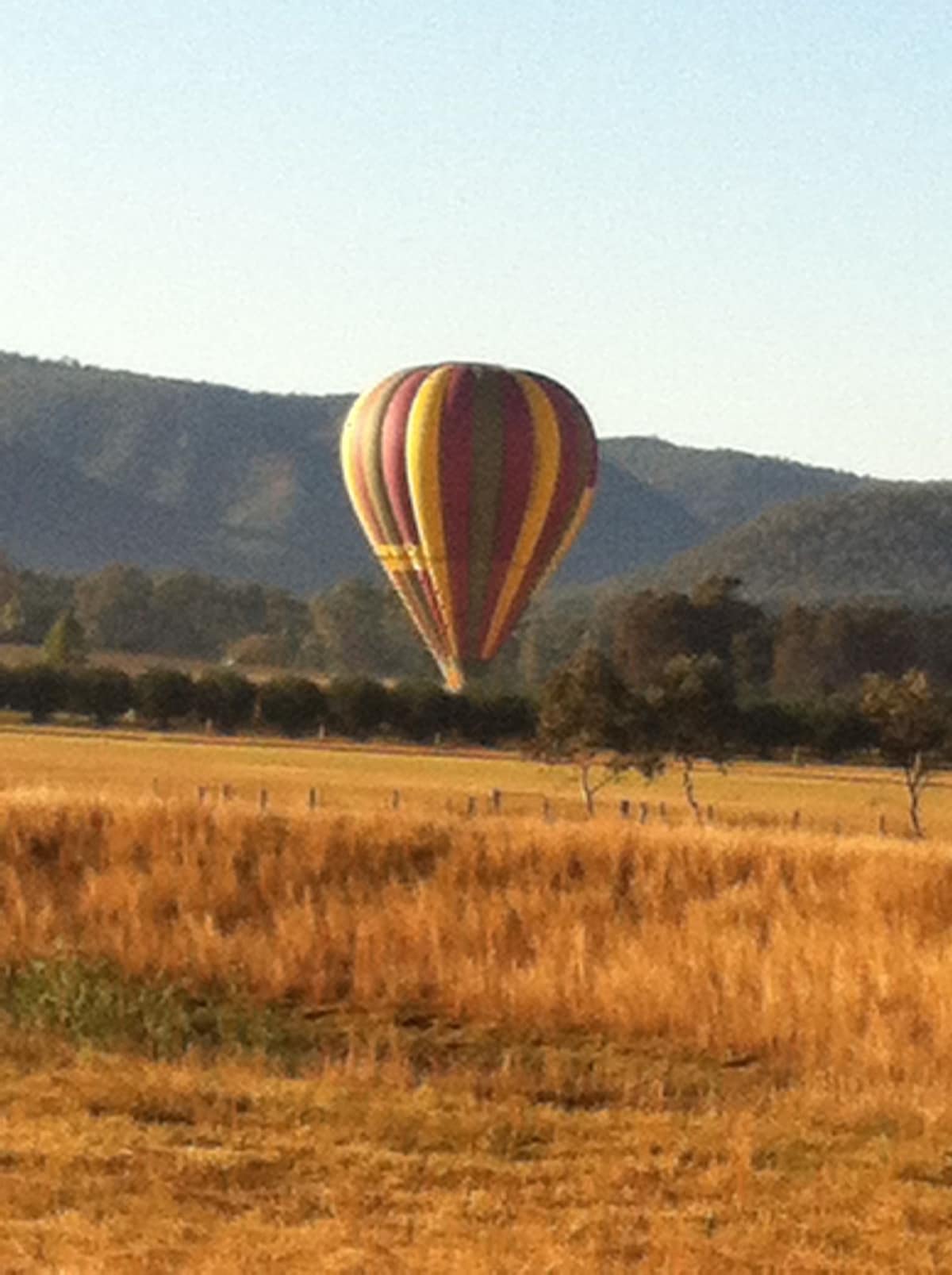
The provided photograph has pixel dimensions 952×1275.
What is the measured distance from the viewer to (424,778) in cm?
7169

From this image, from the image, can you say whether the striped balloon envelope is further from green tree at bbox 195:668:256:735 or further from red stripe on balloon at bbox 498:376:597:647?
green tree at bbox 195:668:256:735

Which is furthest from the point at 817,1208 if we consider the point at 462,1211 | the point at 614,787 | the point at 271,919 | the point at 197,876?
the point at 614,787

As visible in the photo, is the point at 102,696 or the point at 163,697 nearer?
the point at 163,697

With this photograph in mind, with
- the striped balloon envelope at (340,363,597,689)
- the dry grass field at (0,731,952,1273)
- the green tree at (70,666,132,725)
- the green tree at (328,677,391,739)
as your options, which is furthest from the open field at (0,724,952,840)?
the dry grass field at (0,731,952,1273)

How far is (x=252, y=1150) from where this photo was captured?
1077 centimetres

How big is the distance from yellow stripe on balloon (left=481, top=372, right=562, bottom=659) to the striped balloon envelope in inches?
1.4

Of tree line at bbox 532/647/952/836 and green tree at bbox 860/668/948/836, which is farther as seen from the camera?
tree line at bbox 532/647/952/836

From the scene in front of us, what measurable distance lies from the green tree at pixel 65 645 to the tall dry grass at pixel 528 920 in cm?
9878

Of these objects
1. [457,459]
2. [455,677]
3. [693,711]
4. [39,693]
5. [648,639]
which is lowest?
[39,693]

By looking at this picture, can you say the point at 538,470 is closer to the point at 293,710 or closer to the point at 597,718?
the point at 597,718

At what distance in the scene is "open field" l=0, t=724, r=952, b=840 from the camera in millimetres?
56781

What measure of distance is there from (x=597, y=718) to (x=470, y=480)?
29.8 ft

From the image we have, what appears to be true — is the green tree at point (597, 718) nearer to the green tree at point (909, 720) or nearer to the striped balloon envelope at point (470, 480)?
the striped balloon envelope at point (470, 480)

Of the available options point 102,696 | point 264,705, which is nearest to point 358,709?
point 264,705
